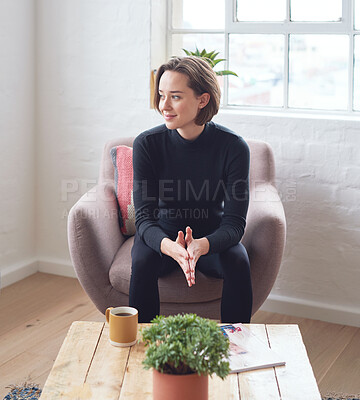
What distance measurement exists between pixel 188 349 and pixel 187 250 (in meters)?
0.80

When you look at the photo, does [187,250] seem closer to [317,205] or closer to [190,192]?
[190,192]

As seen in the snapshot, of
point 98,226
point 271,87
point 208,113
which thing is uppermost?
point 271,87

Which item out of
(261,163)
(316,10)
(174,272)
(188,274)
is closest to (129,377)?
(188,274)

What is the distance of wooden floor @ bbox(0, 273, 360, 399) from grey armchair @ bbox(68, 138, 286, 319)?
1.17ft

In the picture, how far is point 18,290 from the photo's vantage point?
313 centimetres

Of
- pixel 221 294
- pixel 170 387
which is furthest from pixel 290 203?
pixel 170 387

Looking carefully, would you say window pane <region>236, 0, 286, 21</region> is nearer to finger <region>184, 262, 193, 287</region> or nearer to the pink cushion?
the pink cushion

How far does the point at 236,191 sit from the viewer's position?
220 centimetres

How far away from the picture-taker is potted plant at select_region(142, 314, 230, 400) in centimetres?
124

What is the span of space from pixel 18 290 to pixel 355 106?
1.88m

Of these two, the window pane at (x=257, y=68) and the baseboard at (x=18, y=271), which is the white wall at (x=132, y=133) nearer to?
the baseboard at (x=18, y=271)

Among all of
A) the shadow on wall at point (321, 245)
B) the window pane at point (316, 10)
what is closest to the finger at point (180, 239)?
the shadow on wall at point (321, 245)

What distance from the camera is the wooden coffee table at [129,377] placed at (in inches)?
55.2

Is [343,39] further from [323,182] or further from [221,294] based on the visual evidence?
[221,294]
